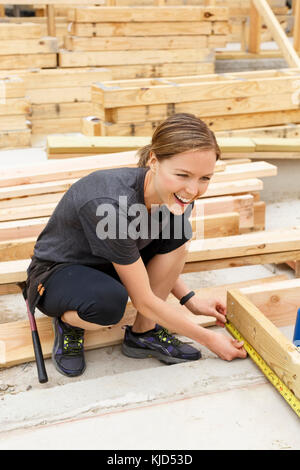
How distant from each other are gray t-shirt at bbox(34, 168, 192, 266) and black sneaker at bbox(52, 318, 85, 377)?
0.33 metres

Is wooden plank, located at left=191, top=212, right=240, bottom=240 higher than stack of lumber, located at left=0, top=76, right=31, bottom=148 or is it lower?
lower

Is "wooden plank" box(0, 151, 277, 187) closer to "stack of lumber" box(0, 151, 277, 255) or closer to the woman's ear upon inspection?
→ "stack of lumber" box(0, 151, 277, 255)

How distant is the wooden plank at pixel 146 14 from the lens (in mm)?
7012

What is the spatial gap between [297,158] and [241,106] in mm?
747

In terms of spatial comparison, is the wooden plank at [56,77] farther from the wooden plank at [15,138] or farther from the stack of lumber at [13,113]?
the wooden plank at [15,138]

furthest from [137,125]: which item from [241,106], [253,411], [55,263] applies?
[253,411]

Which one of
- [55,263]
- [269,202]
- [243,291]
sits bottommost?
[269,202]

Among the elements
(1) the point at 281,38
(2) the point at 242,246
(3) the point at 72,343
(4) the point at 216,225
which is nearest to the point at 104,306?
(3) the point at 72,343

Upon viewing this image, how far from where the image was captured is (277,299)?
9.12ft

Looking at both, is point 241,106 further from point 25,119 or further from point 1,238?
point 1,238

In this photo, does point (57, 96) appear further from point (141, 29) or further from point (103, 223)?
point (103, 223)

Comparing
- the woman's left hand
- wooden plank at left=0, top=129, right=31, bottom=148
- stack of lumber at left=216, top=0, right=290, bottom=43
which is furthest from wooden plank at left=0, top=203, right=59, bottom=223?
stack of lumber at left=216, top=0, right=290, bottom=43

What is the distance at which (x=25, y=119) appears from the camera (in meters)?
6.01

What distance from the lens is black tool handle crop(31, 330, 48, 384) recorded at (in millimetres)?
2330
